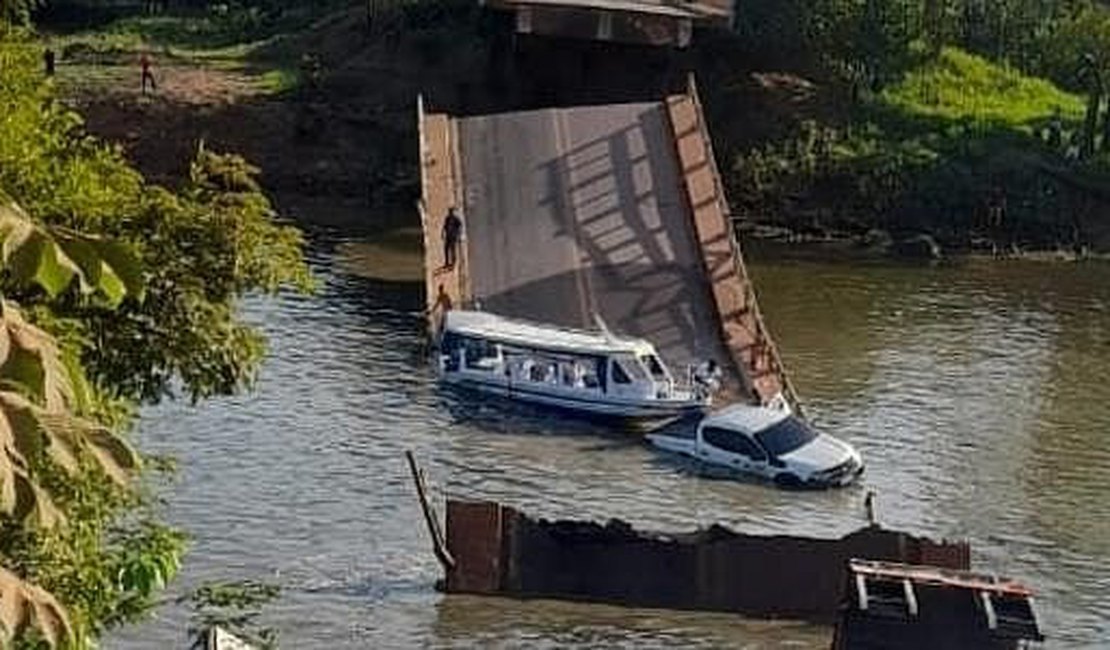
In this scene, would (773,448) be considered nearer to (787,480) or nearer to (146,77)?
(787,480)

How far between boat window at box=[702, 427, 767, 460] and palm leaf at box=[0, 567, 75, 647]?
27995 millimetres

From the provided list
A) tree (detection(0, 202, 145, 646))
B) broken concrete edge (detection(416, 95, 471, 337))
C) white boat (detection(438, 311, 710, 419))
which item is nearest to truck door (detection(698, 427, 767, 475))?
white boat (detection(438, 311, 710, 419))

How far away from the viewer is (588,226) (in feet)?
158

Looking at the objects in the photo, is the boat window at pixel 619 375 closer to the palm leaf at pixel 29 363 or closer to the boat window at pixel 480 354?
the boat window at pixel 480 354

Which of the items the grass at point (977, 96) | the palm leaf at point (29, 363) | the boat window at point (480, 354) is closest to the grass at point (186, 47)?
the grass at point (977, 96)

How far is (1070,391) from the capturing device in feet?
143

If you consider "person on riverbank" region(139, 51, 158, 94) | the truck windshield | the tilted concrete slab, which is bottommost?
the truck windshield

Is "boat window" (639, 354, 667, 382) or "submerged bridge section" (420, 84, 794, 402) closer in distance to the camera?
"boat window" (639, 354, 667, 382)

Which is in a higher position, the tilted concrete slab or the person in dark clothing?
the tilted concrete slab

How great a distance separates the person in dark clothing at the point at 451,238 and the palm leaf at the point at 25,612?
125 feet

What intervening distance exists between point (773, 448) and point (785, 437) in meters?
0.39

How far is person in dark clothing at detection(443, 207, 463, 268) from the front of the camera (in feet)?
151

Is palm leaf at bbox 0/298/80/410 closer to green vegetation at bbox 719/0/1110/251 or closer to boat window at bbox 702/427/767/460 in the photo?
boat window at bbox 702/427/767/460

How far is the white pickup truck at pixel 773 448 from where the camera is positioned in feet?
114
